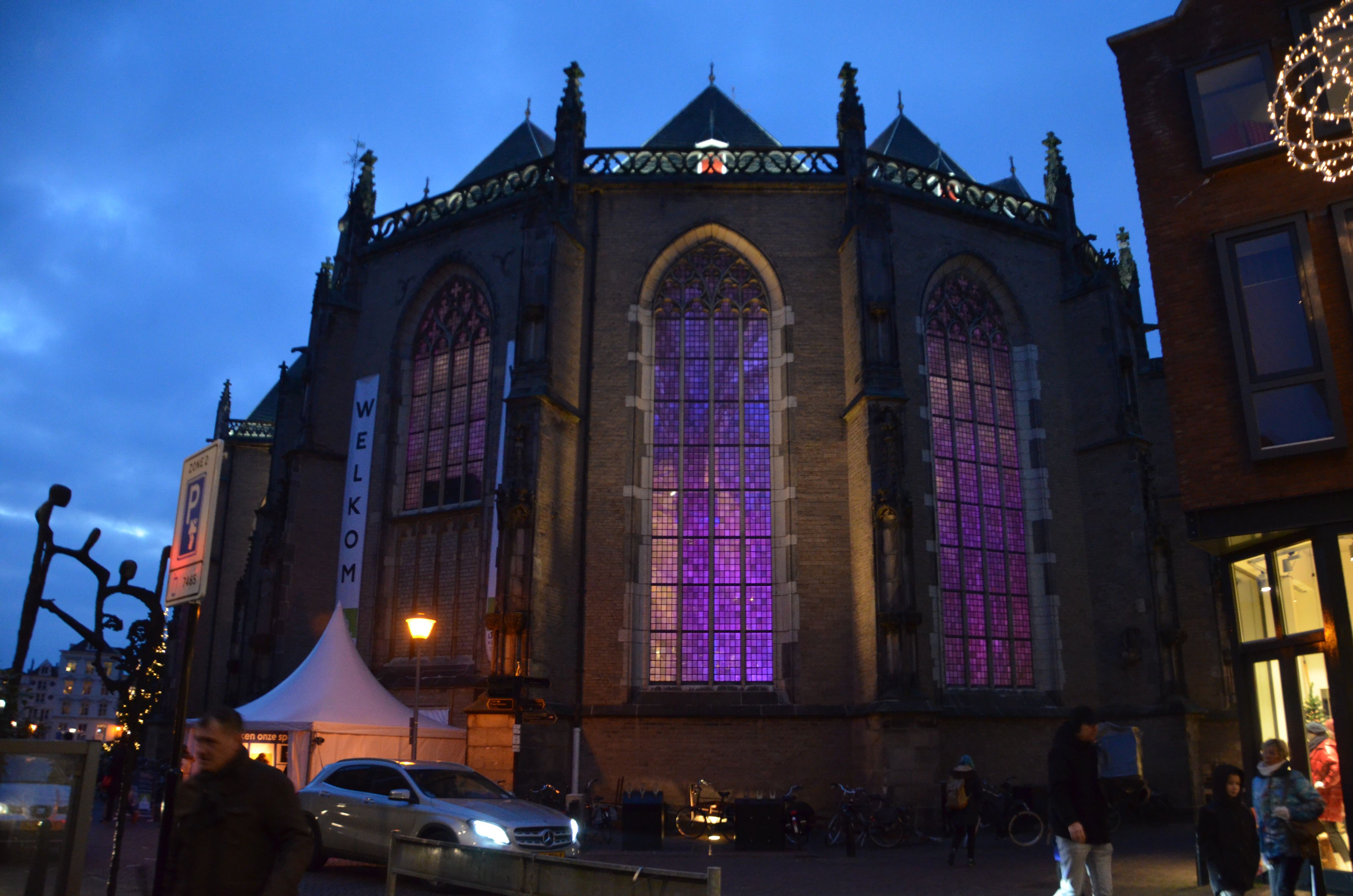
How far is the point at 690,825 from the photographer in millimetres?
17156

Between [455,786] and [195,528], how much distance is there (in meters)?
7.04

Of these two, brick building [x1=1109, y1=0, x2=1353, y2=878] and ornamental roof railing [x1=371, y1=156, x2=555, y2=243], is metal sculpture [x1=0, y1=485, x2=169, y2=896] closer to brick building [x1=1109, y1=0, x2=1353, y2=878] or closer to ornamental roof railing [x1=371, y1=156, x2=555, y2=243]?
brick building [x1=1109, y1=0, x2=1353, y2=878]

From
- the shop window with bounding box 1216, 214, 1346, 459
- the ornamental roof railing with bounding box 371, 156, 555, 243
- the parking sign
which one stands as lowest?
the parking sign

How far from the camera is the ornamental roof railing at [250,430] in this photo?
32125 mm

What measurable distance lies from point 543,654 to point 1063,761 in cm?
1299

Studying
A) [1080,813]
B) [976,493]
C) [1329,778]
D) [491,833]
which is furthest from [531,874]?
[976,493]

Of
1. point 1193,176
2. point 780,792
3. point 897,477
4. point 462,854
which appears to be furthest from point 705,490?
point 462,854

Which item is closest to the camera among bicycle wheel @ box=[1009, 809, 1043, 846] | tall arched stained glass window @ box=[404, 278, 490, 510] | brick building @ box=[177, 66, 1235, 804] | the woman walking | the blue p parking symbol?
the blue p parking symbol

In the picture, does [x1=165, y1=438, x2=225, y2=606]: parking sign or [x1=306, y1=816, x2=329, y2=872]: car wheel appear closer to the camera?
[x1=165, y1=438, x2=225, y2=606]: parking sign

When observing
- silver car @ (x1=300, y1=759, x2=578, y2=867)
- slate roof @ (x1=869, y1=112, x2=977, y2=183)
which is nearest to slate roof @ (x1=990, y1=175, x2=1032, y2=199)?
slate roof @ (x1=869, y1=112, x2=977, y2=183)

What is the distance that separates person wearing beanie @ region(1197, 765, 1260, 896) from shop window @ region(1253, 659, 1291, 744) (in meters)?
3.18

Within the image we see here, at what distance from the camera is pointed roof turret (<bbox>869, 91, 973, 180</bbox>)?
2931cm

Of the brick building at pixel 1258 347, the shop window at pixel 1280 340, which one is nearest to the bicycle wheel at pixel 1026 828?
the brick building at pixel 1258 347

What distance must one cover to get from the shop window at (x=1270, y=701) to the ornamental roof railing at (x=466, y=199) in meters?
15.7
